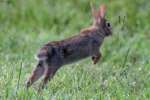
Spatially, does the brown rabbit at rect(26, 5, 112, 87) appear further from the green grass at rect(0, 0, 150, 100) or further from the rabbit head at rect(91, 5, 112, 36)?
the green grass at rect(0, 0, 150, 100)

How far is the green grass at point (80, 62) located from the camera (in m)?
8.10

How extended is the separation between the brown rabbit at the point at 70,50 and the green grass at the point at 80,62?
0.13m

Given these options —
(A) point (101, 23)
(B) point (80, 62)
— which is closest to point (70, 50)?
(B) point (80, 62)

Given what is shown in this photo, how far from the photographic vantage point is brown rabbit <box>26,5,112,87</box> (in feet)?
28.6

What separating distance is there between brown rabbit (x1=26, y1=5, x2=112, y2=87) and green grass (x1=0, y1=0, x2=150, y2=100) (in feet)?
0.44

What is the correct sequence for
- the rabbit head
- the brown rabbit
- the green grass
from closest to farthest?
the green grass, the brown rabbit, the rabbit head

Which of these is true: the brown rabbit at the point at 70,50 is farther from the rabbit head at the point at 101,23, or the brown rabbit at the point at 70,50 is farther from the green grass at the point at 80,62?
the green grass at the point at 80,62

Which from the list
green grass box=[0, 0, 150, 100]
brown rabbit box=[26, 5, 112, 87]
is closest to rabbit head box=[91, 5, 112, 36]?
brown rabbit box=[26, 5, 112, 87]

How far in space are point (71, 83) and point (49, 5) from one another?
6.52m

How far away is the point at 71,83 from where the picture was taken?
8.47 meters

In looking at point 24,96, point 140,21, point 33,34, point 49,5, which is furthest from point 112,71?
point 49,5

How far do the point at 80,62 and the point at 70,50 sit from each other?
0.70 meters

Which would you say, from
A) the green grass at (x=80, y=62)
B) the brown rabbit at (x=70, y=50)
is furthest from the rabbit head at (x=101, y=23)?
the green grass at (x=80, y=62)

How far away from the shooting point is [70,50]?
9.11 meters
